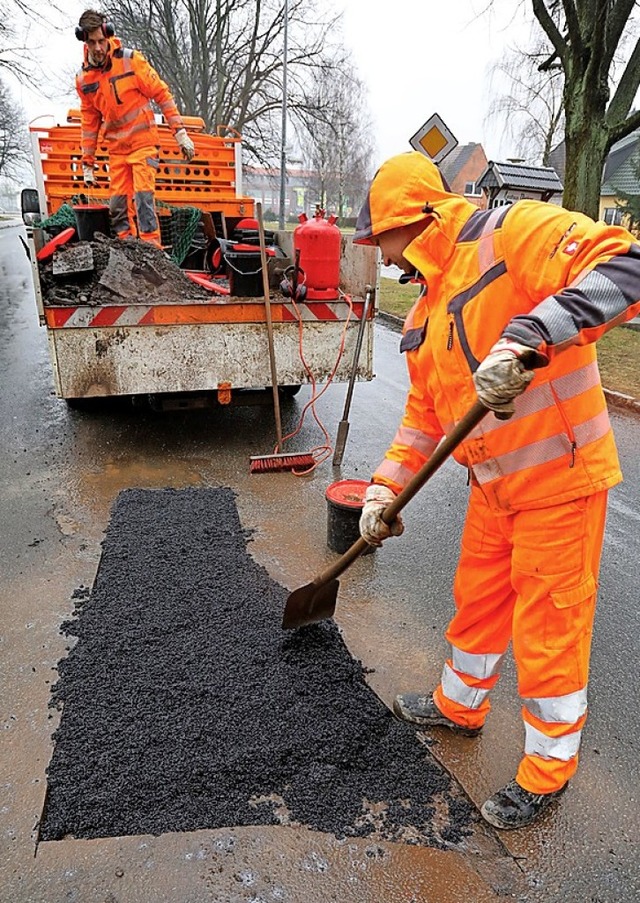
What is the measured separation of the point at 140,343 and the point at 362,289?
175cm

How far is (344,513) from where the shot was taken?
→ 334 cm

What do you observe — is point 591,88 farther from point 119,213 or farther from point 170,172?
point 119,213

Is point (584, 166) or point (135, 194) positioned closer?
point (135, 194)

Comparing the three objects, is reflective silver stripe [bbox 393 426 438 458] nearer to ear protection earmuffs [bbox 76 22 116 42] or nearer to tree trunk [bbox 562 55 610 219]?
ear protection earmuffs [bbox 76 22 116 42]

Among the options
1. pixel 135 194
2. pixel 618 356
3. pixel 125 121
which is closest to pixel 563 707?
pixel 135 194

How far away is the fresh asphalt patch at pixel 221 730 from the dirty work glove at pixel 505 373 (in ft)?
4.35

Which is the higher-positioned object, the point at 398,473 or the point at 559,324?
the point at 559,324

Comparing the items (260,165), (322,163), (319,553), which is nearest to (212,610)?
(319,553)

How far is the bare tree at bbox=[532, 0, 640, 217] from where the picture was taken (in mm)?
8875

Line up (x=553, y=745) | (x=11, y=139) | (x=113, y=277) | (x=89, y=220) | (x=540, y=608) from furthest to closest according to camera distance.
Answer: (x=11, y=139), (x=89, y=220), (x=113, y=277), (x=553, y=745), (x=540, y=608)

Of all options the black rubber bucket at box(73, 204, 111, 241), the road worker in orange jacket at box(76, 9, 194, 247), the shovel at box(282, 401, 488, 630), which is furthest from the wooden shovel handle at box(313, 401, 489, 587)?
the road worker in orange jacket at box(76, 9, 194, 247)

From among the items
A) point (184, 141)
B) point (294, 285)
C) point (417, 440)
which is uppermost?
point (184, 141)

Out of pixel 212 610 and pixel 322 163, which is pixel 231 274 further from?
pixel 322 163

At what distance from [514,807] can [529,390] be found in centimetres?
126
